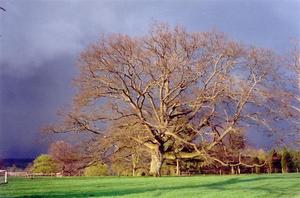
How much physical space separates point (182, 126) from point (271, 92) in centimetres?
624

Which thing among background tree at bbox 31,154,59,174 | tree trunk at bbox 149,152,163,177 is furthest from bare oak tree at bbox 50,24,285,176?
background tree at bbox 31,154,59,174

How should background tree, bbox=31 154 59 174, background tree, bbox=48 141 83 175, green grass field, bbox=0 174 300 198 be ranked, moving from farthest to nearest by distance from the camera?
1. background tree, bbox=31 154 59 174
2. background tree, bbox=48 141 83 175
3. green grass field, bbox=0 174 300 198

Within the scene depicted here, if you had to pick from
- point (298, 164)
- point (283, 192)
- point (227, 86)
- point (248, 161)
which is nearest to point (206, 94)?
point (227, 86)

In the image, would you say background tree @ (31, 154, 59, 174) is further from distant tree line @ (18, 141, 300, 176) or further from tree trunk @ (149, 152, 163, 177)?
tree trunk @ (149, 152, 163, 177)

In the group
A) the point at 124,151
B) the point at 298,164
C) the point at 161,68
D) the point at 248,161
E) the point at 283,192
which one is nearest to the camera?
the point at 283,192

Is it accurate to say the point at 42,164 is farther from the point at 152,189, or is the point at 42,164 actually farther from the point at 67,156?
the point at 152,189

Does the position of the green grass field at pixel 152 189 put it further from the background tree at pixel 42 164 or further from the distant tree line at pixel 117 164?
the background tree at pixel 42 164

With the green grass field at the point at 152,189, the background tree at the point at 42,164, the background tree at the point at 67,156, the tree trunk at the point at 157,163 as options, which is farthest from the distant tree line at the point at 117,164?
the background tree at the point at 42,164

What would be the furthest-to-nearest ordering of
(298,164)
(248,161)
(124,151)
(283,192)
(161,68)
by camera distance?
(298,164) < (248,161) < (124,151) < (161,68) < (283,192)

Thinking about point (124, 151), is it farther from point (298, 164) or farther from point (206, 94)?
point (298, 164)

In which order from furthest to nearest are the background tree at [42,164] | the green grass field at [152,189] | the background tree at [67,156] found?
the background tree at [42,164]
the background tree at [67,156]
the green grass field at [152,189]

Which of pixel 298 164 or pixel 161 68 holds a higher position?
pixel 161 68

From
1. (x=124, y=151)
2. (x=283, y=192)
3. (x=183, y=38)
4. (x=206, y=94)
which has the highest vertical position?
(x=183, y=38)

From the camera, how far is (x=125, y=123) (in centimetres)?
3238
